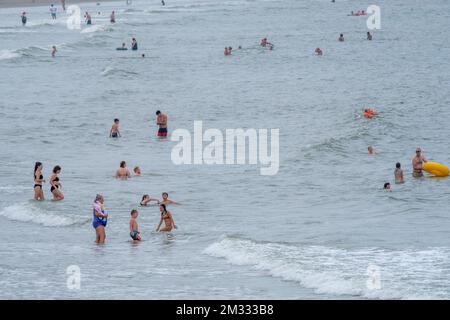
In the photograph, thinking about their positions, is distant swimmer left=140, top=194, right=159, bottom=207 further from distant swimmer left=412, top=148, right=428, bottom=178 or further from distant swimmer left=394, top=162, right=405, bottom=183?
distant swimmer left=412, top=148, right=428, bottom=178

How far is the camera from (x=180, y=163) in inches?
1302

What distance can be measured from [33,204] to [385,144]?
15.3 metres

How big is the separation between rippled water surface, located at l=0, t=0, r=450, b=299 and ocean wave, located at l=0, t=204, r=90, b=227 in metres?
0.06

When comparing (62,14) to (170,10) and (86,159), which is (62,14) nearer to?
(170,10)

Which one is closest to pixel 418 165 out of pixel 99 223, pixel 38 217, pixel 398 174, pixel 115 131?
pixel 398 174

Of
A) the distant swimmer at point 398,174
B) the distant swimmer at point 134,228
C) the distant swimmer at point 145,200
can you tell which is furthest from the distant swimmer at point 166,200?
the distant swimmer at point 398,174

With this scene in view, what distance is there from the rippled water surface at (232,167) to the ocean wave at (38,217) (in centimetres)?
6

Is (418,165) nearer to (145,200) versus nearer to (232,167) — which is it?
(232,167)

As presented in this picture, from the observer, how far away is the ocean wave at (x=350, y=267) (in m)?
17.5

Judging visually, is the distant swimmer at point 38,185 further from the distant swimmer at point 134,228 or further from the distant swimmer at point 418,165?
the distant swimmer at point 418,165

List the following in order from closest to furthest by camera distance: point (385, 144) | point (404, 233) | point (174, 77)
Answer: point (404, 233) → point (385, 144) → point (174, 77)

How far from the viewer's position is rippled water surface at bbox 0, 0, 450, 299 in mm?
19125

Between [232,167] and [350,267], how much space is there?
13.5 m
